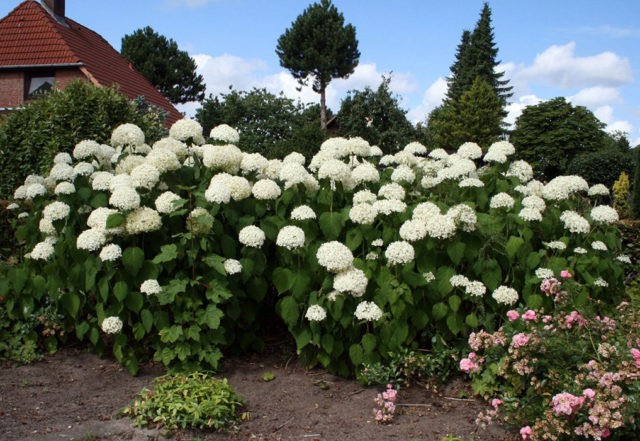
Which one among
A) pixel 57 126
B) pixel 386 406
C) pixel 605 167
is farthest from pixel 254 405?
pixel 605 167

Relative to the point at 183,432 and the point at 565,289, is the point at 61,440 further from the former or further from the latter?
the point at 565,289

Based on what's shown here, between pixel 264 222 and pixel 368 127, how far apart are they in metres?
19.0

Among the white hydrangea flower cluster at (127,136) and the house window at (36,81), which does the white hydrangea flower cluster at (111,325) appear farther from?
the house window at (36,81)

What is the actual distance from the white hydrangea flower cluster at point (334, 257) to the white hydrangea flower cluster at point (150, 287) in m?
1.00

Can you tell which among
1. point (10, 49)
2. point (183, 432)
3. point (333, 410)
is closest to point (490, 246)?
point (333, 410)

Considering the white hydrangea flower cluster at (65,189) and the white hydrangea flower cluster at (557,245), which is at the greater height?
the white hydrangea flower cluster at (65,189)

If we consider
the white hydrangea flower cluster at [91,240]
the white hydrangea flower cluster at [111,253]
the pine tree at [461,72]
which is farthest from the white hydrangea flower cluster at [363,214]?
the pine tree at [461,72]

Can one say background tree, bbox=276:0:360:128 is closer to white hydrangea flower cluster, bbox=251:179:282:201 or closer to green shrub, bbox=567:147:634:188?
green shrub, bbox=567:147:634:188

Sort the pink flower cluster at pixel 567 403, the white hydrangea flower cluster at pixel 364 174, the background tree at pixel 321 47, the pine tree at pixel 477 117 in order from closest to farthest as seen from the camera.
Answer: the pink flower cluster at pixel 567 403 → the white hydrangea flower cluster at pixel 364 174 → the background tree at pixel 321 47 → the pine tree at pixel 477 117

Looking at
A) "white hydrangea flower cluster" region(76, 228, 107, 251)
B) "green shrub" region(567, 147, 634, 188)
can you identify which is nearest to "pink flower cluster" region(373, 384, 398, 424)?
"white hydrangea flower cluster" region(76, 228, 107, 251)

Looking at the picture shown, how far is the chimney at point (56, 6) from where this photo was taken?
69.6 feet

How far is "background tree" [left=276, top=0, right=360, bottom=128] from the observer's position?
3145 cm

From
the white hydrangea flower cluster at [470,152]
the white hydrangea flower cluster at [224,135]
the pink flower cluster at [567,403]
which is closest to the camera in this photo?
the pink flower cluster at [567,403]

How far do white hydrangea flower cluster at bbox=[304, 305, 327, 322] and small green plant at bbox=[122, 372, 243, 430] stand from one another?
25.5 inches
